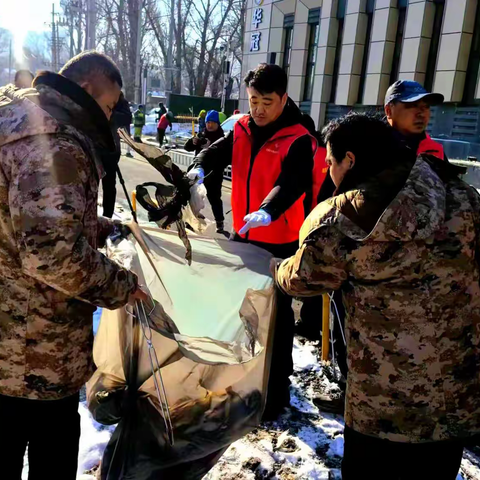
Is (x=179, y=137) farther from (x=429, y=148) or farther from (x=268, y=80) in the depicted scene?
(x=268, y=80)

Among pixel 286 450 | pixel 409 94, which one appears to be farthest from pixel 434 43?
pixel 286 450

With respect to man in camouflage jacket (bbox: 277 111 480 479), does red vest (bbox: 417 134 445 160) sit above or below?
above

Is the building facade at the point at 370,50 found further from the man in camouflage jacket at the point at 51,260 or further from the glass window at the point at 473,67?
the man in camouflage jacket at the point at 51,260

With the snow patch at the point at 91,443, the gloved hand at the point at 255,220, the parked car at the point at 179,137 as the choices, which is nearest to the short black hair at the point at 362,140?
the gloved hand at the point at 255,220

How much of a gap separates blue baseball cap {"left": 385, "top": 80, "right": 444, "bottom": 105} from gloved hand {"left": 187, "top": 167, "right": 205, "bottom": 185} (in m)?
1.15

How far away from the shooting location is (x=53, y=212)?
1.34 meters

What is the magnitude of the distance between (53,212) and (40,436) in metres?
0.80

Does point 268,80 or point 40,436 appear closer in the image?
point 40,436

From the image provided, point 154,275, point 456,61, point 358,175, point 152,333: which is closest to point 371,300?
point 358,175

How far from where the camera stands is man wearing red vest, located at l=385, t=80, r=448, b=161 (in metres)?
2.71

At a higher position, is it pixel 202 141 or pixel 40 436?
pixel 202 141

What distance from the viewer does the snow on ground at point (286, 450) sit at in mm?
2205

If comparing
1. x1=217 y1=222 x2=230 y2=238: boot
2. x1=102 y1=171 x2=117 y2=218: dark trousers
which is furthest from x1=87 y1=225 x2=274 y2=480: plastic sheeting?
x1=217 y1=222 x2=230 y2=238: boot

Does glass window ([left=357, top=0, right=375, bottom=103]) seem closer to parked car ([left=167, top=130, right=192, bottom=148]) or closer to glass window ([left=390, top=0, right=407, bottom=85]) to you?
glass window ([left=390, top=0, right=407, bottom=85])
